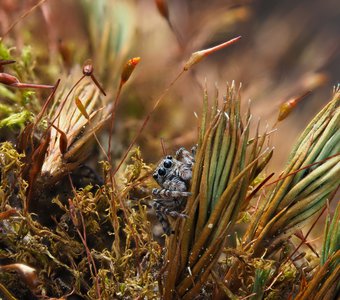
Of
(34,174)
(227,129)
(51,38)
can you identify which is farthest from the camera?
(51,38)

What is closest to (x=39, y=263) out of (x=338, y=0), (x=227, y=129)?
(x=227, y=129)

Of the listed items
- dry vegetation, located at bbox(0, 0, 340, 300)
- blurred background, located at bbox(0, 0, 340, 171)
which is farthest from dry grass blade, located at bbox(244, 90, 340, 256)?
blurred background, located at bbox(0, 0, 340, 171)

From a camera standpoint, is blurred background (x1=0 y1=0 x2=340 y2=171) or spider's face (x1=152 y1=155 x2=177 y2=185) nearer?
spider's face (x1=152 y1=155 x2=177 y2=185)

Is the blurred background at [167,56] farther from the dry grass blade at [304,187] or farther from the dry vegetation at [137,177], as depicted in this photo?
the dry grass blade at [304,187]

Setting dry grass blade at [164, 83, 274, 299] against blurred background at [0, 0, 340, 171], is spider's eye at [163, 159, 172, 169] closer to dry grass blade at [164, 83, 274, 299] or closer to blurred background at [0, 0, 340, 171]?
dry grass blade at [164, 83, 274, 299]

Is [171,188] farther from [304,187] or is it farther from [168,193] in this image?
[304,187]

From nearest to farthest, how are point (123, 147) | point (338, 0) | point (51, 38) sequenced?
point (123, 147) → point (51, 38) → point (338, 0)

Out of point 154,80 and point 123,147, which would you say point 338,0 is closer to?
point 154,80

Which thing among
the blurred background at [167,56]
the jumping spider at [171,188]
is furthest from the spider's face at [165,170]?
the blurred background at [167,56]
